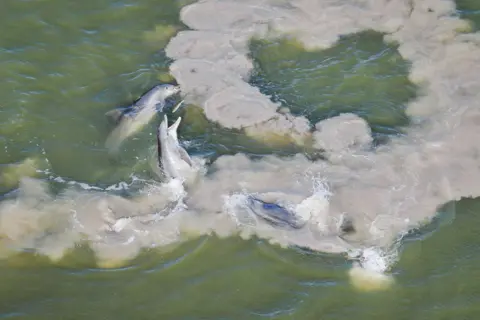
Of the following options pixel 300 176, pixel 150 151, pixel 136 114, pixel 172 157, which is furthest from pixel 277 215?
pixel 136 114

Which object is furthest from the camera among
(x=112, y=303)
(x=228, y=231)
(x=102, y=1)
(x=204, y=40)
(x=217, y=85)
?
(x=102, y=1)

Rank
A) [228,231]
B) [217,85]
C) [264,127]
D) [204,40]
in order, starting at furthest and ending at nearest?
[204,40] < [217,85] < [264,127] < [228,231]

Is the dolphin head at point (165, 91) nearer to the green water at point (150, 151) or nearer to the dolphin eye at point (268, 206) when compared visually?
the green water at point (150, 151)

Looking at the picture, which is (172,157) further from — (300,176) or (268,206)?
(300,176)

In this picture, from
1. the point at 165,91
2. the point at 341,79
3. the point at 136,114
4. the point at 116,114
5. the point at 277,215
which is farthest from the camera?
the point at 341,79

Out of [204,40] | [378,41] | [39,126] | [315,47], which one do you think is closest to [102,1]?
[204,40]

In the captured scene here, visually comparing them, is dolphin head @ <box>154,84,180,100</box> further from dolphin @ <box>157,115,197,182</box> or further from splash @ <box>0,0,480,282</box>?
dolphin @ <box>157,115,197,182</box>

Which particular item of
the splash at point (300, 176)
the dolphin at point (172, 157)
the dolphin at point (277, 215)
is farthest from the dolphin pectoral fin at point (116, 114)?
the dolphin at point (277, 215)

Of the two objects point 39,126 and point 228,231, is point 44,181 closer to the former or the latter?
point 39,126
